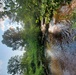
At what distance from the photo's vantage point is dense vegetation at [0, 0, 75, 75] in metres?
4.80

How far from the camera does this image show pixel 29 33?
529cm

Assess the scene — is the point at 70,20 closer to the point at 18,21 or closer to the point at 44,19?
the point at 44,19

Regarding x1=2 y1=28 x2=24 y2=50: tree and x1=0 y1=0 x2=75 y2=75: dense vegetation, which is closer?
x1=0 y1=0 x2=75 y2=75: dense vegetation

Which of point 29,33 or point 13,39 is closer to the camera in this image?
point 29,33

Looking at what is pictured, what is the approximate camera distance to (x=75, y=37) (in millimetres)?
3709

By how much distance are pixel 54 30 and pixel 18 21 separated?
142 centimetres

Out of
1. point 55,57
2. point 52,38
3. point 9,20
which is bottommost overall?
point 55,57

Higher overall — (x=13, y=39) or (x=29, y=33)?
(x=29, y=33)

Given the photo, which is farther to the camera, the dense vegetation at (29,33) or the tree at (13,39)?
the tree at (13,39)

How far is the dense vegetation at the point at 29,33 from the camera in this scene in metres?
4.80

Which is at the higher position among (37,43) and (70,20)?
(70,20)

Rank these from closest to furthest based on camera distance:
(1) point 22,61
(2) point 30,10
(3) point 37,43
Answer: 1. (2) point 30,10
2. (3) point 37,43
3. (1) point 22,61

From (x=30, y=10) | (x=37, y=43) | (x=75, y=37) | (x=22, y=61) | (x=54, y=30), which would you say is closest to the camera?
(x=75, y=37)

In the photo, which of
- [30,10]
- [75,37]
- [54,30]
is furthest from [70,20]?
[30,10]
